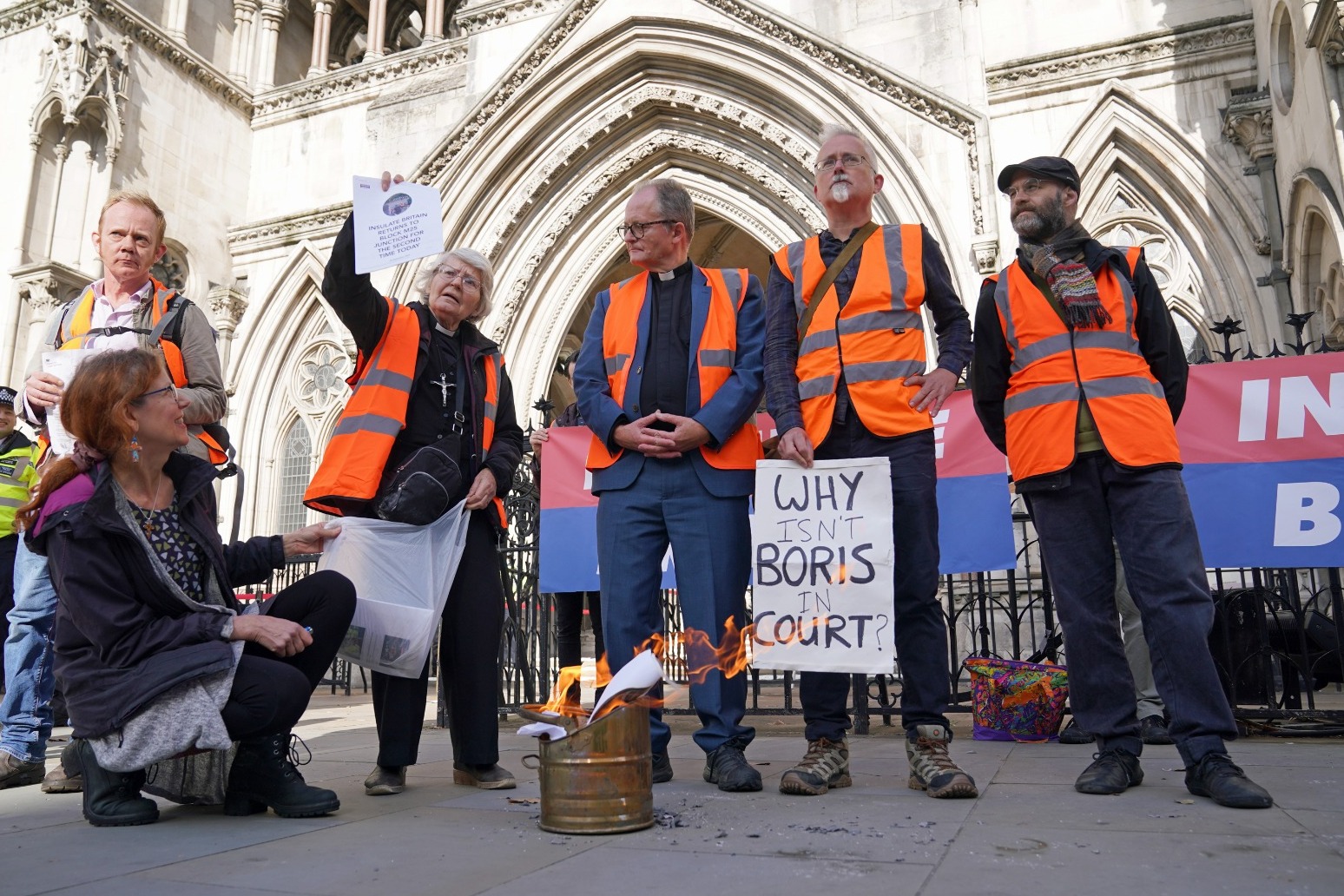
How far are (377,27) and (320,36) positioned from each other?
1194 millimetres

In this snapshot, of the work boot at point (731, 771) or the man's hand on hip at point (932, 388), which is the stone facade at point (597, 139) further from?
the work boot at point (731, 771)

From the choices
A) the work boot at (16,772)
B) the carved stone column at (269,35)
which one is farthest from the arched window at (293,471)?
the work boot at (16,772)

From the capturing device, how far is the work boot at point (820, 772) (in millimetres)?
3176

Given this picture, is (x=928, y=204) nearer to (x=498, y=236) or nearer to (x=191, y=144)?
(x=498, y=236)

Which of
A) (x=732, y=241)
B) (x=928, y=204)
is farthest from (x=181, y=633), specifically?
(x=732, y=241)

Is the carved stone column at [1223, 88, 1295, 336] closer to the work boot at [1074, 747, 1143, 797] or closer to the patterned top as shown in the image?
the work boot at [1074, 747, 1143, 797]

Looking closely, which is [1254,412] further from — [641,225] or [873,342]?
[641,225]

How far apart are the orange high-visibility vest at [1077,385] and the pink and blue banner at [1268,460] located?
2210 millimetres

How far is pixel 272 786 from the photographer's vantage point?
3027mm

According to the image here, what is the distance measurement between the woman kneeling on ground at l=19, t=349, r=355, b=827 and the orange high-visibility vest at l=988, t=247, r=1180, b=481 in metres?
2.54

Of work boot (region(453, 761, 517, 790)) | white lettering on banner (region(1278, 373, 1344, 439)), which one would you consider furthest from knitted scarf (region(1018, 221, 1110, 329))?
work boot (region(453, 761, 517, 790))

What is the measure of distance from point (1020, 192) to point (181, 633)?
3.24 metres

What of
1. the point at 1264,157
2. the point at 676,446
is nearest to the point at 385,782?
the point at 676,446

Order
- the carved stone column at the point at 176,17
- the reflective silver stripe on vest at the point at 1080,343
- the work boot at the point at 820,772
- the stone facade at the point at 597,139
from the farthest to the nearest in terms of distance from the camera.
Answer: the carved stone column at the point at 176,17, the stone facade at the point at 597,139, the reflective silver stripe on vest at the point at 1080,343, the work boot at the point at 820,772
